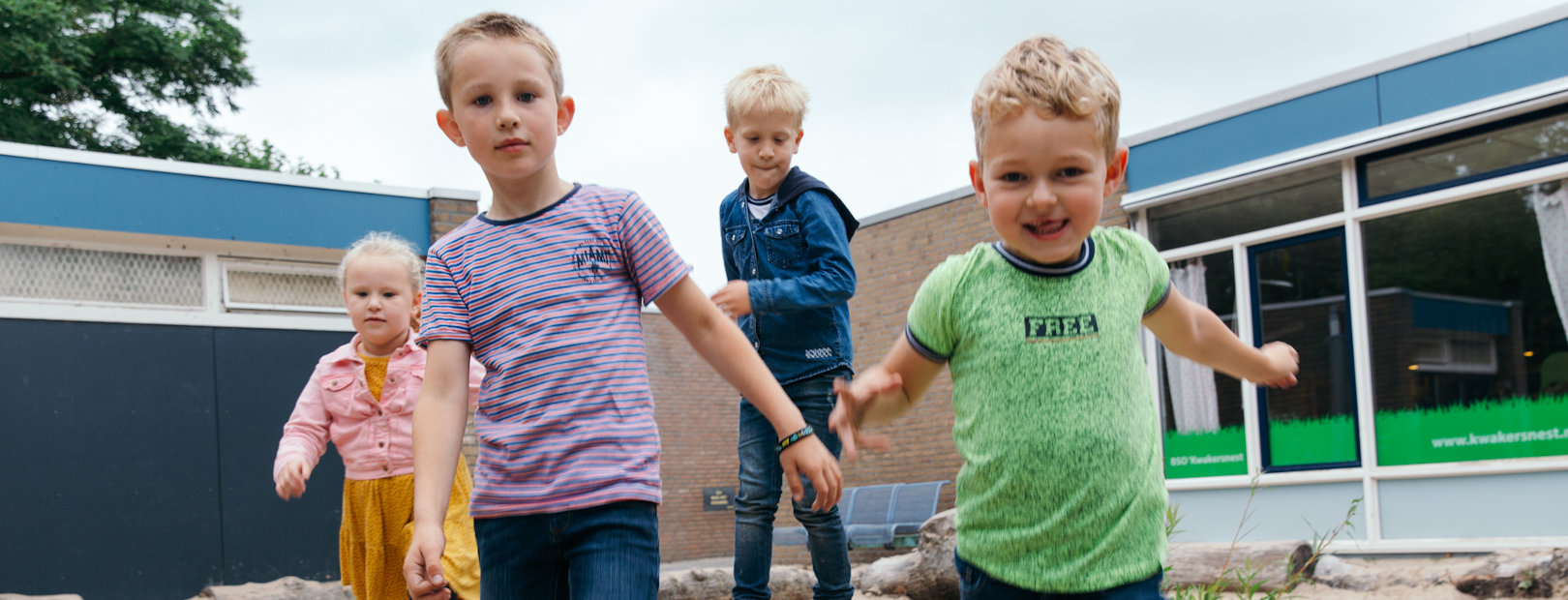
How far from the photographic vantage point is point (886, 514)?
15555 mm

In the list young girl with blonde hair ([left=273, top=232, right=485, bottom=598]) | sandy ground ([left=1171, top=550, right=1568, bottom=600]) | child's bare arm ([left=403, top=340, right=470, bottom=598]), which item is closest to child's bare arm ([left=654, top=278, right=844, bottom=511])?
child's bare arm ([left=403, top=340, right=470, bottom=598])

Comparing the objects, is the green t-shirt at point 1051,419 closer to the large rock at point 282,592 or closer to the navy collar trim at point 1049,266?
the navy collar trim at point 1049,266

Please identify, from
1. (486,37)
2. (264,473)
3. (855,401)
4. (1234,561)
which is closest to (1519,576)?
(1234,561)

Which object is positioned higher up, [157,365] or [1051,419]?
[157,365]

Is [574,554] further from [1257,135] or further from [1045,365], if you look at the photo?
[1257,135]

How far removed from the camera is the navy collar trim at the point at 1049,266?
2156 millimetres

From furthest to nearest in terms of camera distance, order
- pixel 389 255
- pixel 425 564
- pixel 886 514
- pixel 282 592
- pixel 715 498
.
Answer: pixel 715 498
pixel 886 514
pixel 282 592
pixel 389 255
pixel 425 564

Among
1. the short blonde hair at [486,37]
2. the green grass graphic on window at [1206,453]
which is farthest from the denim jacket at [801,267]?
the green grass graphic on window at [1206,453]

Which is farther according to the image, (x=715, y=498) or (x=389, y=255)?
(x=715, y=498)

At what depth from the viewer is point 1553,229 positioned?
869 centimetres

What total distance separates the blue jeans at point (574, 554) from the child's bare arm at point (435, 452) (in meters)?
0.10

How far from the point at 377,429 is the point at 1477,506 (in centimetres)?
843

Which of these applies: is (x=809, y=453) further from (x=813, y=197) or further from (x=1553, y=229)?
(x=1553, y=229)

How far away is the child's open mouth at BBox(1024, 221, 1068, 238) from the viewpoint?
2.07m
